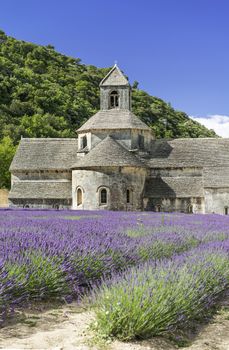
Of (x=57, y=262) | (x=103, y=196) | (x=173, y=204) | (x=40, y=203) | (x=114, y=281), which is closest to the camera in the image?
(x=114, y=281)

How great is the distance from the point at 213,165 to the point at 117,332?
35.7 m

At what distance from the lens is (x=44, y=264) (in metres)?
6.55

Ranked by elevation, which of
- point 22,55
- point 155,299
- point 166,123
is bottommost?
point 155,299

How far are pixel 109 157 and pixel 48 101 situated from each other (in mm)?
49020

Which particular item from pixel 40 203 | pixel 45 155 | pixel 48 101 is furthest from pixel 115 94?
pixel 48 101

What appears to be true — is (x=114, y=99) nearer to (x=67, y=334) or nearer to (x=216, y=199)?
(x=216, y=199)

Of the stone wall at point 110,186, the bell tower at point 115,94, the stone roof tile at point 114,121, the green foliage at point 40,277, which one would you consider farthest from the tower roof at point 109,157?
the green foliage at point 40,277

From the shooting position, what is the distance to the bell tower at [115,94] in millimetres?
42094

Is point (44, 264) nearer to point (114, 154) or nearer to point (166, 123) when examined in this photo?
point (114, 154)

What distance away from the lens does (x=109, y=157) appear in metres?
35.5

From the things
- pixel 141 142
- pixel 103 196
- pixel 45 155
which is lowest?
pixel 103 196

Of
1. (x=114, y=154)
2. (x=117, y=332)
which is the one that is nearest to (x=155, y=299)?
(x=117, y=332)

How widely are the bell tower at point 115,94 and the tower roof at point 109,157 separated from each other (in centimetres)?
577

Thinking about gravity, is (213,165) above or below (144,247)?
above
